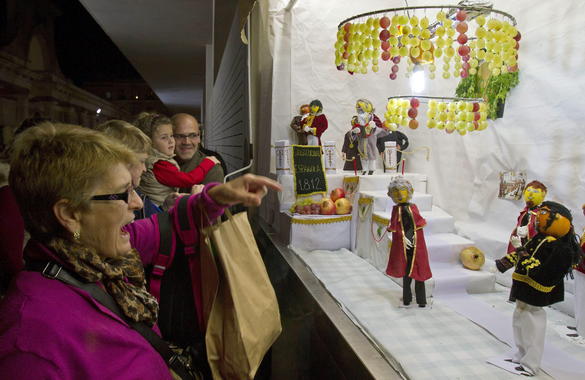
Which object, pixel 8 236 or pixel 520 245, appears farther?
pixel 8 236

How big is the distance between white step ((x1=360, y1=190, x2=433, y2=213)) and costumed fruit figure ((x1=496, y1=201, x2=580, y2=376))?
1.72 meters

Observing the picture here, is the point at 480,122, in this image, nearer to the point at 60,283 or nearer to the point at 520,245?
the point at 520,245

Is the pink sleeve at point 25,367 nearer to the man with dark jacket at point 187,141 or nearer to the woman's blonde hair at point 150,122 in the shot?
the woman's blonde hair at point 150,122

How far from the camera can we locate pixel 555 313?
2510 mm

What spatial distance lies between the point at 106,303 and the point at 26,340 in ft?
0.66

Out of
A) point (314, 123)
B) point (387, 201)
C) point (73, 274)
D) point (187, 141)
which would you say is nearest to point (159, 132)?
point (187, 141)

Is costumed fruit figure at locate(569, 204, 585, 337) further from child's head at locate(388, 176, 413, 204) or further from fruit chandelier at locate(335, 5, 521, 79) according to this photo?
fruit chandelier at locate(335, 5, 521, 79)

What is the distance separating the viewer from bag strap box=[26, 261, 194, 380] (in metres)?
0.95

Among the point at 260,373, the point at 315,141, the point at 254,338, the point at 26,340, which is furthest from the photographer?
the point at 315,141

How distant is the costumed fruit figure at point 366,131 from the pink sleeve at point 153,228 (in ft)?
9.42

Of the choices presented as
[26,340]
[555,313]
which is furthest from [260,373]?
[555,313]

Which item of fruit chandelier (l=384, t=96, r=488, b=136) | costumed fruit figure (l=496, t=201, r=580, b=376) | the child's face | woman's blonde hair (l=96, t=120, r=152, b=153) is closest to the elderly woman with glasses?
woman's blonde hair (l=96, t=120, r=152, b=153)

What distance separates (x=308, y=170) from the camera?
3910 mm

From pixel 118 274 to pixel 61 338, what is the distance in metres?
0.24
